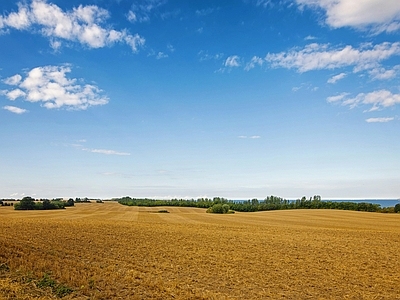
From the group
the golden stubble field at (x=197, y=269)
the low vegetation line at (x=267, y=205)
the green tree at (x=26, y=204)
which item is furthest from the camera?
the low vegetation line at (x=267, y=205)

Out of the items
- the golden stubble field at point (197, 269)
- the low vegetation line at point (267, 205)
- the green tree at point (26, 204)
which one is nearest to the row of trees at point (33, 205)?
the green tree at point (26, 204)

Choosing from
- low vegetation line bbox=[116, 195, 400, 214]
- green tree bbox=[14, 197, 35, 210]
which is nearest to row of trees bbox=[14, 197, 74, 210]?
green tree bbox=[14, 197, 35, 210]

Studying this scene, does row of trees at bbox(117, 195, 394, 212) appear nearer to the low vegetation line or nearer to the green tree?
the low vegetation line

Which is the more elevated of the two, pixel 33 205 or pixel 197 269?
pixel 33 205

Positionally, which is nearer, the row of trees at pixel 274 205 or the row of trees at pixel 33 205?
the row of trees at pixel 33 205

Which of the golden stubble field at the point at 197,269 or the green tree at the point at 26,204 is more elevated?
the green tree at the point at 26,204

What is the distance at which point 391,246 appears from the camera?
32375 millimetres

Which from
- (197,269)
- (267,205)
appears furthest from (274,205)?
(197,269)

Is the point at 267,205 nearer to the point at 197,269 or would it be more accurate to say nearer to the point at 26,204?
the point at 26,204

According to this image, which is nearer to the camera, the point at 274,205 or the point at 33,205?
the point at 33,205

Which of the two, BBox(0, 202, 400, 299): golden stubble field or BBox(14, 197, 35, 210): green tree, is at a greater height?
BBox(14, 197, 35, 210): green tree

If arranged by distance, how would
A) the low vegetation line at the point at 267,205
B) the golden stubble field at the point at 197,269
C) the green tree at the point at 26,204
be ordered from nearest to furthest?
the golden stubble field at the point at 197,269
the green tree at the point at 26,204
the low vegetation line at the point at 267,205

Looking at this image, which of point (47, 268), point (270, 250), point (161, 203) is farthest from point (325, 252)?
point (161, 203)

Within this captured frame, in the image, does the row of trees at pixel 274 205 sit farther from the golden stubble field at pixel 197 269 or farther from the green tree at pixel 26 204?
the golden stubble field at pixel 197 269
